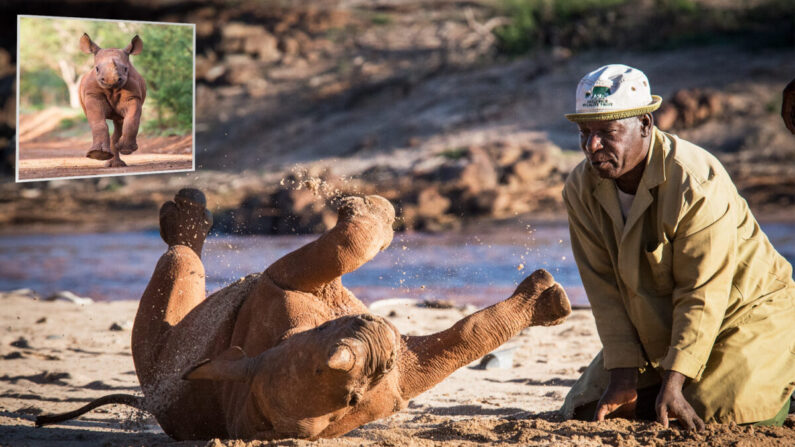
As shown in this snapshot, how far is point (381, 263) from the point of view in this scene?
11531mm

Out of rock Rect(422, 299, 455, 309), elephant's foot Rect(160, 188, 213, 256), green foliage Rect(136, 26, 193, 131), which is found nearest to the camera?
elephant's foot Rect(160, 188, 213, 256)

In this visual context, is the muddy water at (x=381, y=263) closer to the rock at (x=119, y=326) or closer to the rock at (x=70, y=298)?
the rock at (x=70, y=298)

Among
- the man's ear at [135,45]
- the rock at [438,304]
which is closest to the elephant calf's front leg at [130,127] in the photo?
the man's ear at [135,45]

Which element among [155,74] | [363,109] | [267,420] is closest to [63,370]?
[155,74]

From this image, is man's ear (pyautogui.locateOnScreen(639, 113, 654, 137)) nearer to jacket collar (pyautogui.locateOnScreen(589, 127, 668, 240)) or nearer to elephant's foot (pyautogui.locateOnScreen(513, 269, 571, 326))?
jacket collar (pyautogui.locateOnScreen(589, 127, 668, 240))

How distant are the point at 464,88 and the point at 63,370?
12832 millimetres

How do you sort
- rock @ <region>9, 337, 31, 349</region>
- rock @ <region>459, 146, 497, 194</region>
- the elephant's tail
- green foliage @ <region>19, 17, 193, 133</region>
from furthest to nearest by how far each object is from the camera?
rock @ <region>459, 146, 497, 194</region>, rock @ <region>9, 337, 31, 349</region>, green foliage @ <region>19, 17, 193, 133</region>, the elephant's tail

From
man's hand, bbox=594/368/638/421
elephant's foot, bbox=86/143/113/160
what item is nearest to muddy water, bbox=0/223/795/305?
elephant's foot, bbox=86/143/113/160

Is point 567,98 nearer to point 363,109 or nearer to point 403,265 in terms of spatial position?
Result: point 363,109

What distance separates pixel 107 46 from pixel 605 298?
275cm

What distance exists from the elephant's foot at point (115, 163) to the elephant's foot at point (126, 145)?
5cm

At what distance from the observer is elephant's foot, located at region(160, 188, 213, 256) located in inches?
175

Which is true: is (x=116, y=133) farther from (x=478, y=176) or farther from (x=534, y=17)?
(x=534, y=17)

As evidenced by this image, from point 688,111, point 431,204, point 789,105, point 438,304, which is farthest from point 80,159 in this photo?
point 688,111
